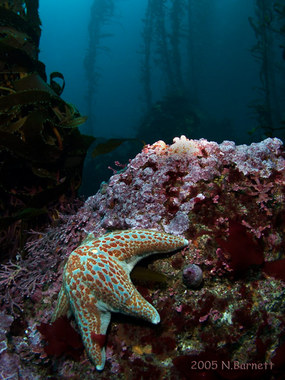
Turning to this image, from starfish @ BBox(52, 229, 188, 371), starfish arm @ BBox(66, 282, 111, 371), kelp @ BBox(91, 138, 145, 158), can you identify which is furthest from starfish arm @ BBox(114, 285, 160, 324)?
kelp @ BBox(91, 138, 145, 158)

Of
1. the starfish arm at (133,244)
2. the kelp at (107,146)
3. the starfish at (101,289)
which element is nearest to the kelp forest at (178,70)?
the kelp at (107,146)

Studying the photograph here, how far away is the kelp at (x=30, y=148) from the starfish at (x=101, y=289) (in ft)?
5.28

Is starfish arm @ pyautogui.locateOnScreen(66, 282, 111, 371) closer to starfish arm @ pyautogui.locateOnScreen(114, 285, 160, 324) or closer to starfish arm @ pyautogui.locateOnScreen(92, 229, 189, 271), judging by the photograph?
starfish arm @ pyautogui.locateOnScreen(114, 285, 160, 324)

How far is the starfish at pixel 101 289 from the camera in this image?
1.84 metres

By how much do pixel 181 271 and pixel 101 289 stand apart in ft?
2.76

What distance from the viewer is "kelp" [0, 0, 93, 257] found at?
11.0ft

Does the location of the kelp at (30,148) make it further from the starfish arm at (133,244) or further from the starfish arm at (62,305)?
the starfish arm at (133,244)

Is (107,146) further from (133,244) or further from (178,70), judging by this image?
(178,70)

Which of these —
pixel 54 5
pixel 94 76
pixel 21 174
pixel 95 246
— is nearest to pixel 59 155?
pixel 21 174

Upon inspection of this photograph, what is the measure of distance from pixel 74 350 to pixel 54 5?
198 meters

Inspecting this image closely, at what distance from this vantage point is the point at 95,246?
2090mm

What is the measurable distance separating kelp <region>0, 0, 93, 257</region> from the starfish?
1609mm

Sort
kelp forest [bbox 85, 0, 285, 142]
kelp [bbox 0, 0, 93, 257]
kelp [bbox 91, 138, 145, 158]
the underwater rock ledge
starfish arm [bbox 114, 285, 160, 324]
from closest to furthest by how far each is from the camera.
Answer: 1. starfish arm [bbox 114, 285, 160, 324]
2. the underwater rock ledge
3. kelp [bbox 0, 0, 93, 257]
4. kelp [bbox 91, 138, 145, 158]
5. kelp forest [bbox 85, 0, 285, 142]

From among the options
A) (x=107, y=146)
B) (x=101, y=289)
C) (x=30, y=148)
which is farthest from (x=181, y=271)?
(x=30, y=148)
